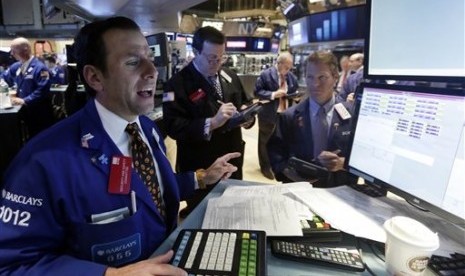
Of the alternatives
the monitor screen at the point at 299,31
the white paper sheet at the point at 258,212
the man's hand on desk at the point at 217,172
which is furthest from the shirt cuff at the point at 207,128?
the monitor screen at the point at 299,31

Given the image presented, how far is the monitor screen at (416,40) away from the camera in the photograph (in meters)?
0.84

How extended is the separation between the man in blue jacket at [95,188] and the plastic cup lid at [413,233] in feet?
1.57

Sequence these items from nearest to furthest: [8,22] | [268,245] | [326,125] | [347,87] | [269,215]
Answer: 1. [268,245]
2. [269,215]
3. [326,125]
4. [347,87]
5. [8,22]

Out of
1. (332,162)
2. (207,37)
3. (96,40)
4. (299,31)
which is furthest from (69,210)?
(299,31)

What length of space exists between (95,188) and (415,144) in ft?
2.92

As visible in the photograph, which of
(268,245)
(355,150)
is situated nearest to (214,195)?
(268,245)

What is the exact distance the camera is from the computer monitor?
2.52 feet

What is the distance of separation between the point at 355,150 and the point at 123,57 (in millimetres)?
851

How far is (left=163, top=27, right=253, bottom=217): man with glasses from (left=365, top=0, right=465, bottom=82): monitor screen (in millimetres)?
987

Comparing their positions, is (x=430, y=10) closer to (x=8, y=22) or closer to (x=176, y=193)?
(x=176, y=193)

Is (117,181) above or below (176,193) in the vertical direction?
above

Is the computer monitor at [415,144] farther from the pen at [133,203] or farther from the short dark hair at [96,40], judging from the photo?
the short dark hair at [96,40]

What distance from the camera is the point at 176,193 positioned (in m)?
1.19

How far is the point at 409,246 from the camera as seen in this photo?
2.18ft
